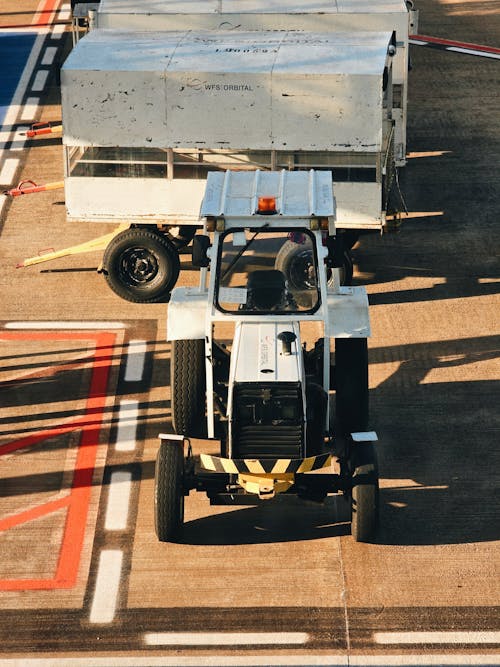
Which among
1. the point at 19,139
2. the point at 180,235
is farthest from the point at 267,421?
the point at 19,139

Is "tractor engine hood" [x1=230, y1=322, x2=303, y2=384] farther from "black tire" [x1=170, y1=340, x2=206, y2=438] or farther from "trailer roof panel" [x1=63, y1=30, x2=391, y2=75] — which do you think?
"trailer roof panel" [x1=63, y1=30, x2=391, y2=75]

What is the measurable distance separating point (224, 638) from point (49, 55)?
56.3ft

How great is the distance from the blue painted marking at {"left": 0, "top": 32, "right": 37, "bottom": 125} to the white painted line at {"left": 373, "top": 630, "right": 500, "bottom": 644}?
47.1ft

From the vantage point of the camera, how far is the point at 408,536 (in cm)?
1239

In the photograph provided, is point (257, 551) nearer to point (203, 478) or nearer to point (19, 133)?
point (203, 478)

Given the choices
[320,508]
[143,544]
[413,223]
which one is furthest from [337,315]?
[413,223]

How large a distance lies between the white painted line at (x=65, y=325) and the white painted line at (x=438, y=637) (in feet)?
21.2

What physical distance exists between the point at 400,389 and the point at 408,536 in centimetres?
272

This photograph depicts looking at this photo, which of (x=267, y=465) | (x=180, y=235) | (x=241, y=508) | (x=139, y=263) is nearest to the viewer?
(x=267, y=465)

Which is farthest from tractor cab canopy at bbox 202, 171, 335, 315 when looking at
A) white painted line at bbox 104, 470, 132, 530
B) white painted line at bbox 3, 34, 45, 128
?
white painted line at bbox 3, 34, 45, 128

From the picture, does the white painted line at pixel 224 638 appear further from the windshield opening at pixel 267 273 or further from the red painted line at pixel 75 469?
the windshield opening at pixel 267 273

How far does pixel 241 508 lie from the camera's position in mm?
12836

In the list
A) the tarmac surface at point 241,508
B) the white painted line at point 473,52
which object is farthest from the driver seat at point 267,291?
the white painted line at point 473,52

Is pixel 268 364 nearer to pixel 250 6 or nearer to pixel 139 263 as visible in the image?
pixel 139 263
